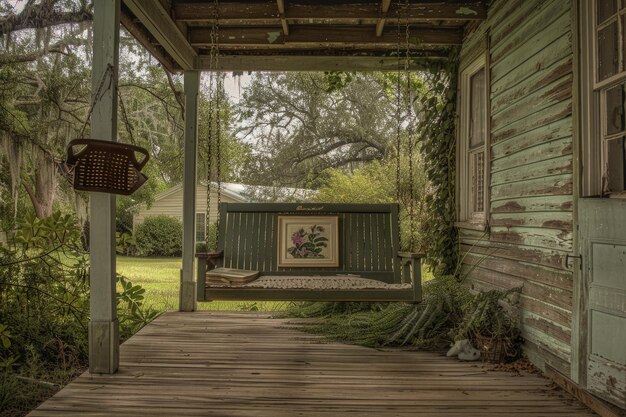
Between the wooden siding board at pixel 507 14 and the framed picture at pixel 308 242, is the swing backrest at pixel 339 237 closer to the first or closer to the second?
the framed picture at pixel 308 242

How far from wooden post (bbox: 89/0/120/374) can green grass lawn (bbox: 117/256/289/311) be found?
3.25 meters

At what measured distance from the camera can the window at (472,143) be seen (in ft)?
15.1

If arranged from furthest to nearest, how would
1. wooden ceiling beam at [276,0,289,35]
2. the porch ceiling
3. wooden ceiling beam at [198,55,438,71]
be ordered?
wooden ceiling beam at [198,55,438,71] → the porch ceiling → wooden ceiling beam at [276,0,289,35]

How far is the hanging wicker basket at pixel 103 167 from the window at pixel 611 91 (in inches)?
94.1

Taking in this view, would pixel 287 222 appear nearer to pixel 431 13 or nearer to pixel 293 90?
pixel 431 13

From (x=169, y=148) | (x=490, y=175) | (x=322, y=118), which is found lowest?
(x=490, y=175)

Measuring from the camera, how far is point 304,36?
4660 millimetres

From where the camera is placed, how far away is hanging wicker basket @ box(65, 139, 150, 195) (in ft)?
9.21

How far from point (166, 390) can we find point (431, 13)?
133 inches

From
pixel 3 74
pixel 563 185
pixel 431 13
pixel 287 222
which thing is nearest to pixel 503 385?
pixel 563 185

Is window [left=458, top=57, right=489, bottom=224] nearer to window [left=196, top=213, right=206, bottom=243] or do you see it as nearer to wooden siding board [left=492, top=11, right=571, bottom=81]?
wooden siding board [left=492, top=11, right=571, bottom=81]

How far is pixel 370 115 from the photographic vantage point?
41.1 ft

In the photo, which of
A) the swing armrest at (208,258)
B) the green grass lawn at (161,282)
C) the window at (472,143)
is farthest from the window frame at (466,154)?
the green grass lawn at (161,282)

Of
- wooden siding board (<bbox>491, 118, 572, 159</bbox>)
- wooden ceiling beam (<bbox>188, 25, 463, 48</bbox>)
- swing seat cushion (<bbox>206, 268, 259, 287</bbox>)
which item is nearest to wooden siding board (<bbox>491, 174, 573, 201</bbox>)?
wooden siding board (<bbox>491, 118, 572, 159</bbox>)
